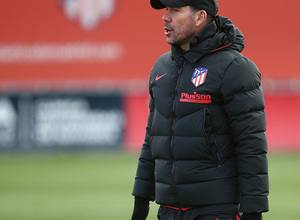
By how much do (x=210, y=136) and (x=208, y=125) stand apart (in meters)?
0.05

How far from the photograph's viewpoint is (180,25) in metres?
3.60

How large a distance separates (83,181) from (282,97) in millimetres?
5309

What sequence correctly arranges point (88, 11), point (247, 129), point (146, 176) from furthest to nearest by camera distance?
point (88, 11) < point (146, 176) < point (247, 129)

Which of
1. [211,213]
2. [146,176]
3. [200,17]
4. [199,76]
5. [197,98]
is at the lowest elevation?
[211,213]

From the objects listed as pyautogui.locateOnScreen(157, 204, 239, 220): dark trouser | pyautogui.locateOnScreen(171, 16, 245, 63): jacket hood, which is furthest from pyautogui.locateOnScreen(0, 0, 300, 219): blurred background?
pyautogui.locateOnScreen(171, 16, 245, 63): jacket hood

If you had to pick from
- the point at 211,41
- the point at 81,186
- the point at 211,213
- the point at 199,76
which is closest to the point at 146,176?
the point at 211,213

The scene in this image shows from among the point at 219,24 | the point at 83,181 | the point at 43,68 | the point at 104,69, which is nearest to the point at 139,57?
the point at 104,69

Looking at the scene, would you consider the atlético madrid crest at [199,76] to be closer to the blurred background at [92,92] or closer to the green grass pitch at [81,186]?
the green grass pitch at [81,186]

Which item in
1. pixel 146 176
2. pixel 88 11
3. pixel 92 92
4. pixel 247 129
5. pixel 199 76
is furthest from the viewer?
pixel 92 92

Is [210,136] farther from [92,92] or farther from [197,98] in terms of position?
[92,92]

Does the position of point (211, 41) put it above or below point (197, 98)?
above

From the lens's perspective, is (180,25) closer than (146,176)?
Yes

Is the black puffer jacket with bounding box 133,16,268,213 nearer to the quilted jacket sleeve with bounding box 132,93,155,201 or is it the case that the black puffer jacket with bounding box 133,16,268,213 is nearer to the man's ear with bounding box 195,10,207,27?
the man's ear with bounding box 195,10,207,27

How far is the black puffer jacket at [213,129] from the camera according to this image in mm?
3428
